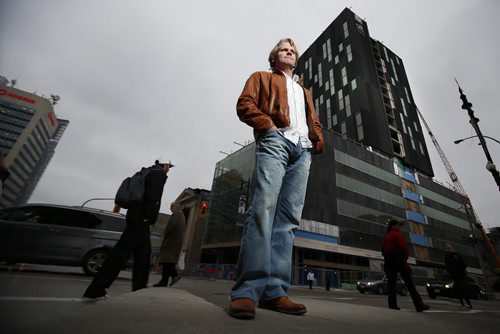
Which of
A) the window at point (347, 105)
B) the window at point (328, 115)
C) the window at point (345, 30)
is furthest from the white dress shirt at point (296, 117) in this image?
the window at point (345, 30)

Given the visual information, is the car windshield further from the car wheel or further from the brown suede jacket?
the brown suede jacket

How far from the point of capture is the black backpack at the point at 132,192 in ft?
8.52

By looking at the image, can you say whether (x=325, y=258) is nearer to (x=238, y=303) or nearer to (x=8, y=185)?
(x=238, y=303)

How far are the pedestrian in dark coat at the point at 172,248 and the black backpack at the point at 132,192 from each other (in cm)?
240

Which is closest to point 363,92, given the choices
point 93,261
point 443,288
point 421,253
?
point 421,253

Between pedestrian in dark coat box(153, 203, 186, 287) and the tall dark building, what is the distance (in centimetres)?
4444

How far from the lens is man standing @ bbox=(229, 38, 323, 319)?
5.22 feet

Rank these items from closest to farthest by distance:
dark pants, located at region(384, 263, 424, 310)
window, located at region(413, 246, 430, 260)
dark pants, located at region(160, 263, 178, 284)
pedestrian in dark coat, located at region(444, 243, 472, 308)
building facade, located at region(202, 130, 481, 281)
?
dark pants, located at region(384, 263, 424, 310) → dark pants, located at region(160, 263, 178, 284) → pedestrian in dark coat, located at region(444, 243, 472, 308) → building facade, located at region(202, 130, 481, 281) → window, located at region(413, 246, 430, 260)

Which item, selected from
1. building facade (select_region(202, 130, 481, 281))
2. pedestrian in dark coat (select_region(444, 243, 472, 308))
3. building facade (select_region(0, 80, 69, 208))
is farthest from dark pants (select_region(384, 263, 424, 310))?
building facade (select_region(0, 80, 69, 208))

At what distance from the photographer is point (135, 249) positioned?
8.68ft

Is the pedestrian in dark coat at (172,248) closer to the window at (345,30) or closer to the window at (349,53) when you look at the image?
the window at (349,53)

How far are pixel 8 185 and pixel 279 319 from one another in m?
155

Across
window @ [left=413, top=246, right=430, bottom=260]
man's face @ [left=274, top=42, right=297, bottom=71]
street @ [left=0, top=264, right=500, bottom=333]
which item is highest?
window @ [left=413, top=246, right=430, bottom=260]

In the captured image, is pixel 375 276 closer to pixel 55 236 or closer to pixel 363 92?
pixel 55 236
